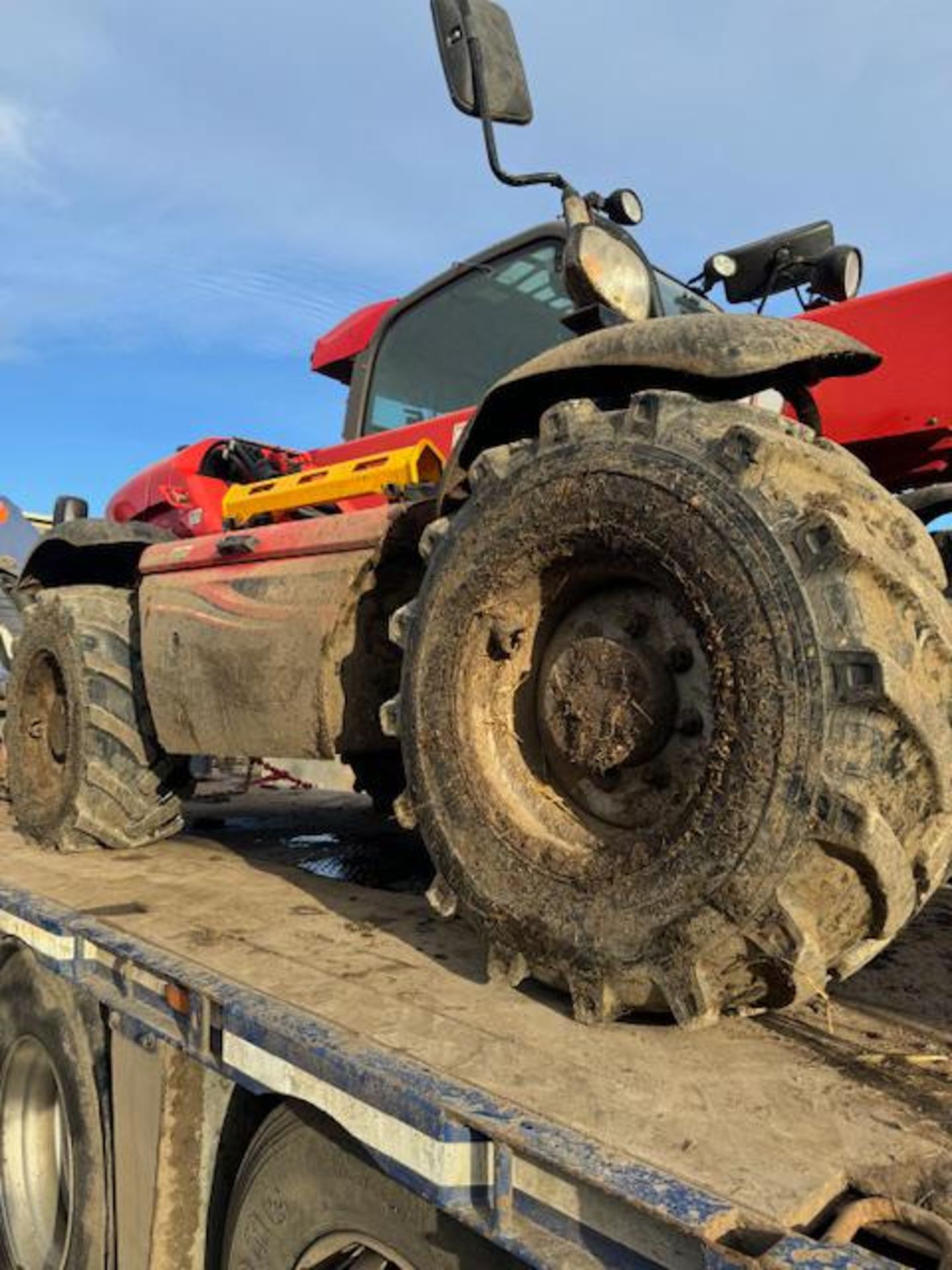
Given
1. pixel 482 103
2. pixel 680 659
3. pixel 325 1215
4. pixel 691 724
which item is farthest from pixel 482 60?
pixel 325 1215

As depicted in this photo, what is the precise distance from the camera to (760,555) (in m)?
1.80

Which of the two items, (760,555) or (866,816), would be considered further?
(760,555)

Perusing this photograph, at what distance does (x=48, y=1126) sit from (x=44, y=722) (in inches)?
65.0

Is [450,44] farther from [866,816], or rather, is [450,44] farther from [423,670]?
[866,816]

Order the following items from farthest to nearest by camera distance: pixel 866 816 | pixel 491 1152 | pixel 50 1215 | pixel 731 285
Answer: pixel 731 285
pixel 50 1215
pixel 866 816
pixel 491 1152

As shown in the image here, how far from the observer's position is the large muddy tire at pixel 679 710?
5.60 feet

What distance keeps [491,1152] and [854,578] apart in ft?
3.42

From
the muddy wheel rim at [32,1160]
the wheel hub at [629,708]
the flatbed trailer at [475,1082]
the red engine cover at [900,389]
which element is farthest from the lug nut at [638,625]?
the muddy wheel rim at [32,1160]

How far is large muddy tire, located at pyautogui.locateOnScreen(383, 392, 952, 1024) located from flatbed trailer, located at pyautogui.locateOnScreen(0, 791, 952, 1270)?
15 centimetres

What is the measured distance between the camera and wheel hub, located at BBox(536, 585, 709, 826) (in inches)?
79.6

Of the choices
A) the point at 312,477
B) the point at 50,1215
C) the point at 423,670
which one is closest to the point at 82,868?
the point at 50,1215

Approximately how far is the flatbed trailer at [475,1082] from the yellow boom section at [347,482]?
4.14 ft

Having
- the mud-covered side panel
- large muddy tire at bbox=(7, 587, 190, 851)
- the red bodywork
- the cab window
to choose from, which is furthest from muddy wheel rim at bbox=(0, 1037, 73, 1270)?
the red bodywork

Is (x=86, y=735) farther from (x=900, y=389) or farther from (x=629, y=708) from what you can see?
(x=900, y=389)
